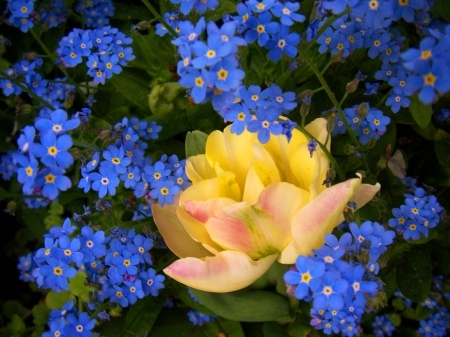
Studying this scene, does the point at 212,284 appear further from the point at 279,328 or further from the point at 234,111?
the point at 279,328

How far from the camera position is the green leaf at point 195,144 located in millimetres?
658

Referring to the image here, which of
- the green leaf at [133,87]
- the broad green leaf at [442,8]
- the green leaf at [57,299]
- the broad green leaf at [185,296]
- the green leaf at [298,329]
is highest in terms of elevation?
the broad green leaf at [442,8]

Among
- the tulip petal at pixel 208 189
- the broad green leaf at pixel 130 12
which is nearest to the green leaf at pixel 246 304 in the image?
the tulip petal at pixel 208 189

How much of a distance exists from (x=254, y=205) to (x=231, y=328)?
1.51 ft

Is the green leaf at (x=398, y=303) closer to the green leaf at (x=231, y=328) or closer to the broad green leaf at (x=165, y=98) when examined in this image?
the green leaf at (x=231, y=328)

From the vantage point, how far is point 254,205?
0.50 meters

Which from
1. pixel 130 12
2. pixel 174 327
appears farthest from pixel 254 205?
pixel 130 12

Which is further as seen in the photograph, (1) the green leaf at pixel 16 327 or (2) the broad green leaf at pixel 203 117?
(1) the green leaf at pixel 16 327

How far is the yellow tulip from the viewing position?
0.49 meters

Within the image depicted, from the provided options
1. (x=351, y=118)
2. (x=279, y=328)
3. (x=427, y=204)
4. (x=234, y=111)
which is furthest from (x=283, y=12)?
(x=279, y=328)

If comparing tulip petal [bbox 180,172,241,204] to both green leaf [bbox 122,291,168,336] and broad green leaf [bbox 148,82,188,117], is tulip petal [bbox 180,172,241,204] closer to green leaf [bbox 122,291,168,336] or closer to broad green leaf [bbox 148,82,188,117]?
broad green leaf [bbox 148,82,188,117]

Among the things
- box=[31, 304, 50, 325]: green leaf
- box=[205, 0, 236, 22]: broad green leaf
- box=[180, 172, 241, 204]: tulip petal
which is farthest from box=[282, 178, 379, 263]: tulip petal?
box=[31, 304, 50, 325]: green leaf

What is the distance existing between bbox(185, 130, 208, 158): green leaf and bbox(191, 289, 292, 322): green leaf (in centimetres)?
20

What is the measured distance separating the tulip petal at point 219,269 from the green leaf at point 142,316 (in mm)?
359
